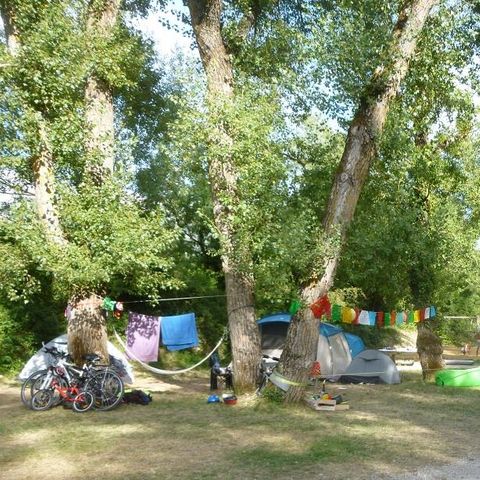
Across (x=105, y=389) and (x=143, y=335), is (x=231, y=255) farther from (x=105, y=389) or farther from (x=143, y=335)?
(x=143, y=335)

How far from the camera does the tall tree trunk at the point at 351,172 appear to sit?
9.39 m

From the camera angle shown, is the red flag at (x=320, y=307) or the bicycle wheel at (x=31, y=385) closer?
the bicycle wheel at (x=31, y=385)

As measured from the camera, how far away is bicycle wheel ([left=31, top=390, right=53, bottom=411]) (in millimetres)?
8984

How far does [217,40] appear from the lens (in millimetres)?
10547

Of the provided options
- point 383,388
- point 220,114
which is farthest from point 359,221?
point 220,114

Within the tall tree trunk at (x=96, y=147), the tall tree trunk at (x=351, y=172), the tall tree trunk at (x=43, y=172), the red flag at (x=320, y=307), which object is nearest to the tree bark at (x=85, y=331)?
the tall tree trunk at (x=96, y=147)

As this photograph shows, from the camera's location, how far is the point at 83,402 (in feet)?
29.2

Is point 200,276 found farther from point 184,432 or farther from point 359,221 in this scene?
point 184,432

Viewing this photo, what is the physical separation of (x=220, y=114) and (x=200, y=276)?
8.63m

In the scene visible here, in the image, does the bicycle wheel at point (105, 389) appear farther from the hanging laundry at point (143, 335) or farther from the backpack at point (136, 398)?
the hanging laundry at point (143, 335)

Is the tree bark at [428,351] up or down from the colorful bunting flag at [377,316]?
down

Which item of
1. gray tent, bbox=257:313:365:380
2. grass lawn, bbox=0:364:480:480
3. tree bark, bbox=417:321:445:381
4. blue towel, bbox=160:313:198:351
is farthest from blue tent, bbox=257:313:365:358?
grass lawn, bbox=0:364:480:480

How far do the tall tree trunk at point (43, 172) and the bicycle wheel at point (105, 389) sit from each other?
243 cm

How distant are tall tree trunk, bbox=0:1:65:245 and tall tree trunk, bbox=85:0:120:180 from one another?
707 mm
